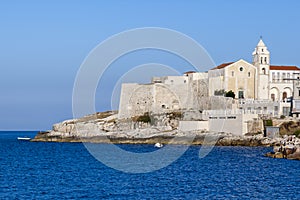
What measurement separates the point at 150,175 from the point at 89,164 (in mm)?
7240

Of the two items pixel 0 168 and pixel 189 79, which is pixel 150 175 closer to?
pixel 0 168

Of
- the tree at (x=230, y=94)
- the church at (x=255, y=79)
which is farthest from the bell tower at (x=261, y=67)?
the tree at (x=230, y=94)

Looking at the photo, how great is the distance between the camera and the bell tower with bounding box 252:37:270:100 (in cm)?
5519

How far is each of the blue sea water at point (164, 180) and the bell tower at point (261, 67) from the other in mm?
21739

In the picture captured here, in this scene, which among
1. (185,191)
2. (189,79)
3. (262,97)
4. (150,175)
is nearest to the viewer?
(185,191)

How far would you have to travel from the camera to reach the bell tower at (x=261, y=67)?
55188 millimetres

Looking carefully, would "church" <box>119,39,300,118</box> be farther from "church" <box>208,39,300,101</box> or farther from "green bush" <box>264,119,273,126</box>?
"green bush" <box>264,119,273,126</box>

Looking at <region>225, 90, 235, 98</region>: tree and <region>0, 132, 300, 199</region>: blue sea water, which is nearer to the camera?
<region>0, 132, 300, 199</region>: blue sea water

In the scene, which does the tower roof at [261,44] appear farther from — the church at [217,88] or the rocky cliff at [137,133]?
the rocky cliff at [137,133]

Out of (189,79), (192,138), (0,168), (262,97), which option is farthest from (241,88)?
(0,168)

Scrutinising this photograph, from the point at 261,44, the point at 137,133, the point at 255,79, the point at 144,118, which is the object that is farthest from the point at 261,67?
the point at 137,133

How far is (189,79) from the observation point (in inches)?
2311

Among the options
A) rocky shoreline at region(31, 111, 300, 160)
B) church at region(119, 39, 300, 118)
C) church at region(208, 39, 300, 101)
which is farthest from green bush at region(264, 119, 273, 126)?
church at region(208, 39, 300, 101)

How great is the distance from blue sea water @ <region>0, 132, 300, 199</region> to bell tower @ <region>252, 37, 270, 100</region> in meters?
21.7
